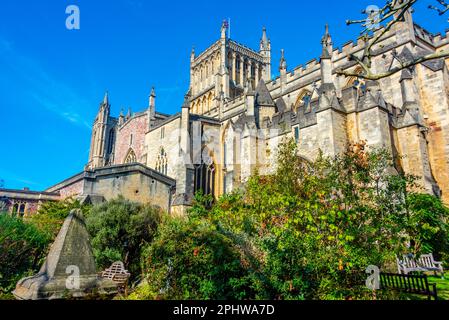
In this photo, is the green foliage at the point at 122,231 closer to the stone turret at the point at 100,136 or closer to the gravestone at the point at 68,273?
the gravestone at the point at 68,273

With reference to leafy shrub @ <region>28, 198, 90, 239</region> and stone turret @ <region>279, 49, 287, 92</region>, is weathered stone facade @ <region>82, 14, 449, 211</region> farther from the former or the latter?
leafy shrub @ <region>28, 198, 90, 239</region>

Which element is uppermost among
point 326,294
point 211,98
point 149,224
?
point 211,98

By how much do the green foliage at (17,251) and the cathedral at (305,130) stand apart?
806cm

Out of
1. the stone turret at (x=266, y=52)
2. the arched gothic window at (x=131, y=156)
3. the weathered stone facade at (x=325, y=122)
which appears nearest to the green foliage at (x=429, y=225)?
the weathered stone facade at (x=325, y=122)

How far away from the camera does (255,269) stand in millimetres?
7352

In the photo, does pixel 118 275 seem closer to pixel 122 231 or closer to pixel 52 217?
pixel 122 231

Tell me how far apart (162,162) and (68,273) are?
25.1 m

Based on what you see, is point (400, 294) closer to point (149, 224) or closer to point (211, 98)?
point (149, 224)

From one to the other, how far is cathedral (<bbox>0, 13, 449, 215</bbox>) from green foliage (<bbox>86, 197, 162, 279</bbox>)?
5.84m

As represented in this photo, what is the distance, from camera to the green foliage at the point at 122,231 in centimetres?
1159

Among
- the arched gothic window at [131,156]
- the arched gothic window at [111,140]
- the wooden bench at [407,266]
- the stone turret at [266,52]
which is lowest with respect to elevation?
the wooden bench at [407,266]
